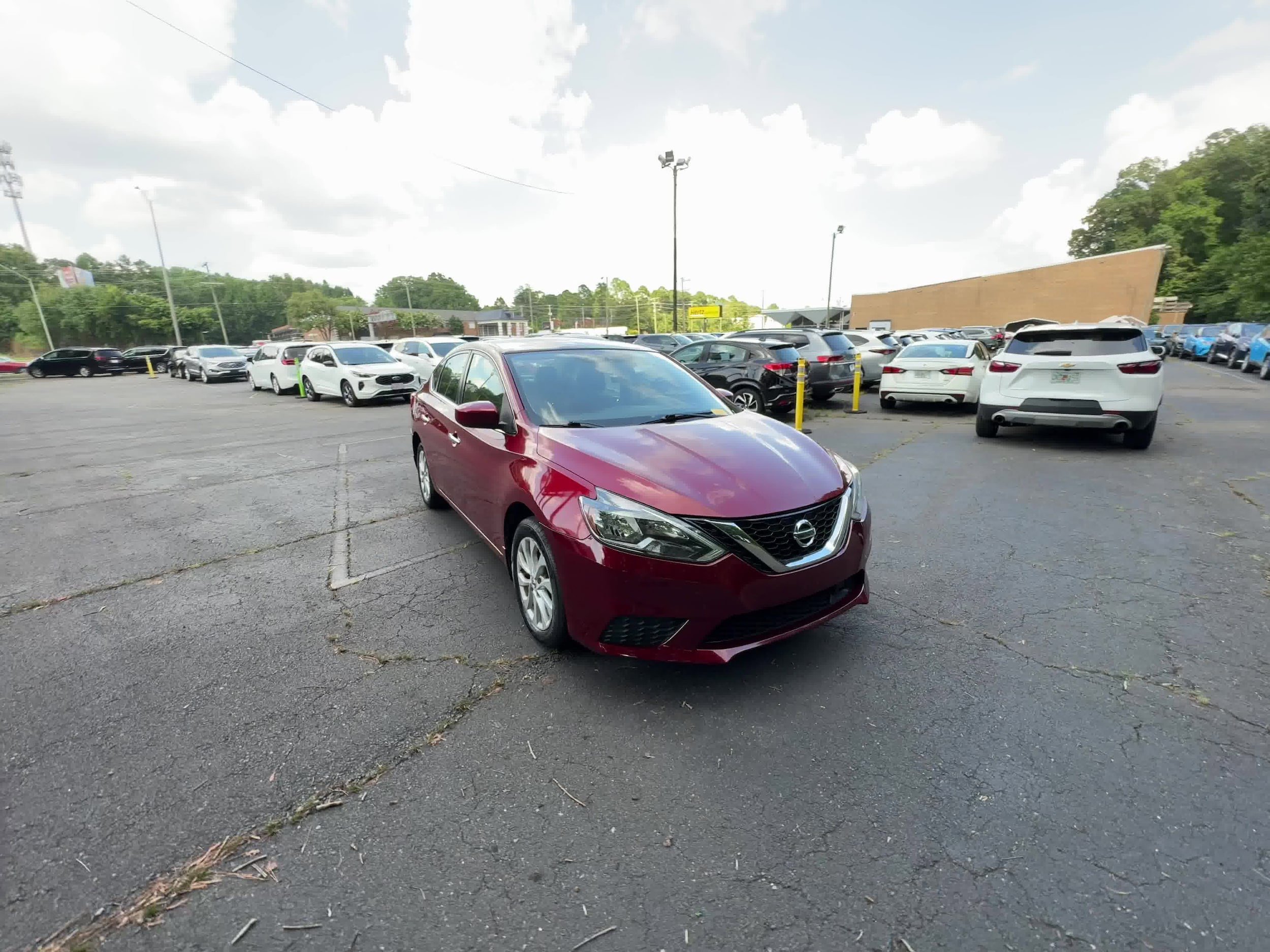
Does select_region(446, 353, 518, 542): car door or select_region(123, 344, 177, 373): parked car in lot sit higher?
select_region(446, 353, 518, 542): car door

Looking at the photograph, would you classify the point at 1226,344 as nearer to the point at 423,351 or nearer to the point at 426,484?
the point at 423,351

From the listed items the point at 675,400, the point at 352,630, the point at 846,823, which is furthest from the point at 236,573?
the point at 846,823

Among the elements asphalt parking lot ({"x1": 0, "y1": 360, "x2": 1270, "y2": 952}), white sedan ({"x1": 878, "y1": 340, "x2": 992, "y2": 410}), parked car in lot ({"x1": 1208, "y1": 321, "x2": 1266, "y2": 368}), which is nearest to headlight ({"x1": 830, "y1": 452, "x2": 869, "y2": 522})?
asphalt parking lot ({"x1": 0, "y1": 360, "x2": 1270, "y2": 952})

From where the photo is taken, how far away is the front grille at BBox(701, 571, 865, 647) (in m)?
2.66

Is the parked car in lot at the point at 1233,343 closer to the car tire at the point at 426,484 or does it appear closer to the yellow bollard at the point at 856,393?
the yellow bollard at the point at 856,393

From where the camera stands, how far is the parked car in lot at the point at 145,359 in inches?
1432

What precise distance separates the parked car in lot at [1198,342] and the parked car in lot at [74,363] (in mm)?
54934

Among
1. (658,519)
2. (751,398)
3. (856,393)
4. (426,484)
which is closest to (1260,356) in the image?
(856,393)

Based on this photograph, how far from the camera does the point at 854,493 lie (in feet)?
10.4

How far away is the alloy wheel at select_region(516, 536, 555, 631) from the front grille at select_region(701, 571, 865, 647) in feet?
2.79

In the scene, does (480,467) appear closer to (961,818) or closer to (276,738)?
(276,738)

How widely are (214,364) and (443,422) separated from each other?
27529 mm

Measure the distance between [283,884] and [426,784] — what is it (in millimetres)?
525

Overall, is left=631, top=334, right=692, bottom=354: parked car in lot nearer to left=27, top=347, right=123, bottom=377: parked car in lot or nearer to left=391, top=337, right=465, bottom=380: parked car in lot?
left=391, top=337, right=465, bottom=380: parked car in lot
